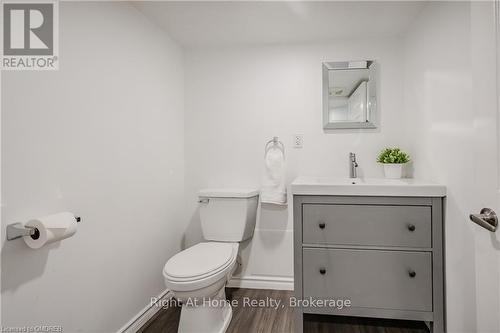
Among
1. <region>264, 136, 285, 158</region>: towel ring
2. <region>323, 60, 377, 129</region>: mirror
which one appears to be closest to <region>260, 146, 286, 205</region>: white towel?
<region>264, 136, 285, 158</region>: towel ring

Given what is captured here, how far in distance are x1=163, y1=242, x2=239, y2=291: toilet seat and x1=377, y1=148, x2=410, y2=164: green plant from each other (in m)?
1.29

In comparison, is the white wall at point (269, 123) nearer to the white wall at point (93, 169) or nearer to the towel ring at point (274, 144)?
the towel ring at point (274, 144)

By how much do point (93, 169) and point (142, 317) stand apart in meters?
1.04

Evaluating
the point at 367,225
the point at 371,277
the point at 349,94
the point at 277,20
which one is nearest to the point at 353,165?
the point at 349,94

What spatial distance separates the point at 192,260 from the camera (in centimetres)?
163

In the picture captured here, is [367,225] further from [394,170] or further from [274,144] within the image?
[274,144]

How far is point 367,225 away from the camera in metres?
1.51

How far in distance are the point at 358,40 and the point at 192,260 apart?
6.80ft

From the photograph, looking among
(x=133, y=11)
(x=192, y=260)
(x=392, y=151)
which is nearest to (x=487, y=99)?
(x=392, y=151)

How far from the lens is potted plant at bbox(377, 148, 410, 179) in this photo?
197 centimetres

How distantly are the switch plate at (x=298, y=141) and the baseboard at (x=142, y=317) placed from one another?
61.4 inches

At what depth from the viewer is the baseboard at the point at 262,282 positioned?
2.25 m

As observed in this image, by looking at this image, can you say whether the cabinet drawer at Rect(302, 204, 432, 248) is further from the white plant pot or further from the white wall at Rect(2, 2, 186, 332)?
the white wall at Rect(2, 2, 186, 332)
